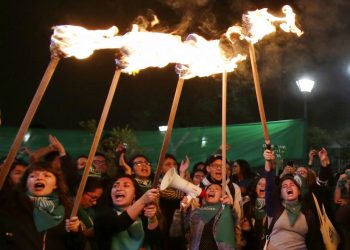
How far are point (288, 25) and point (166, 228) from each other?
250cm

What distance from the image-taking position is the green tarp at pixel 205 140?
10.2m

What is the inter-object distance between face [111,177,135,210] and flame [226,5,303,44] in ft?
5.69

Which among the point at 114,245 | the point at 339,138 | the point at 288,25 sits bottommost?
the point at 114,245

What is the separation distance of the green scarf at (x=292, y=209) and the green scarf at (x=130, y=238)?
1673 mm

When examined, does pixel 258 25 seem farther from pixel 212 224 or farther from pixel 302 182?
pixel 302 182

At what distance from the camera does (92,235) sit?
4.55m

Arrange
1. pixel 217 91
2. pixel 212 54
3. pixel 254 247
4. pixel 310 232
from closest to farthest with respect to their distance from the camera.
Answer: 1. pixel 212 54
2. pixel 310 232
3. pixel 254 247
4. pixel 217 91

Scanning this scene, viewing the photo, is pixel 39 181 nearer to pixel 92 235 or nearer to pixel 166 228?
pixel 92 235

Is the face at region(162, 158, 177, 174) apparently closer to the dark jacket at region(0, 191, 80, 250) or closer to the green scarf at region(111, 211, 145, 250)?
the green scarf at region(111, 211, 145, 250)

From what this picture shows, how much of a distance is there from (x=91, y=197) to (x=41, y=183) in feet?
3.67

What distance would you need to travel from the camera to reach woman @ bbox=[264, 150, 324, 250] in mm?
5066

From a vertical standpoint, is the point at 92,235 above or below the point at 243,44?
below

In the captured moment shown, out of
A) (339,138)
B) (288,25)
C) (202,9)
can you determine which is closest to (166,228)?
(288,25)

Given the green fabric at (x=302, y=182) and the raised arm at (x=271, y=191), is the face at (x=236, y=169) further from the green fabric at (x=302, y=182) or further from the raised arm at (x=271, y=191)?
the raised arm at (x=271, y=191)
